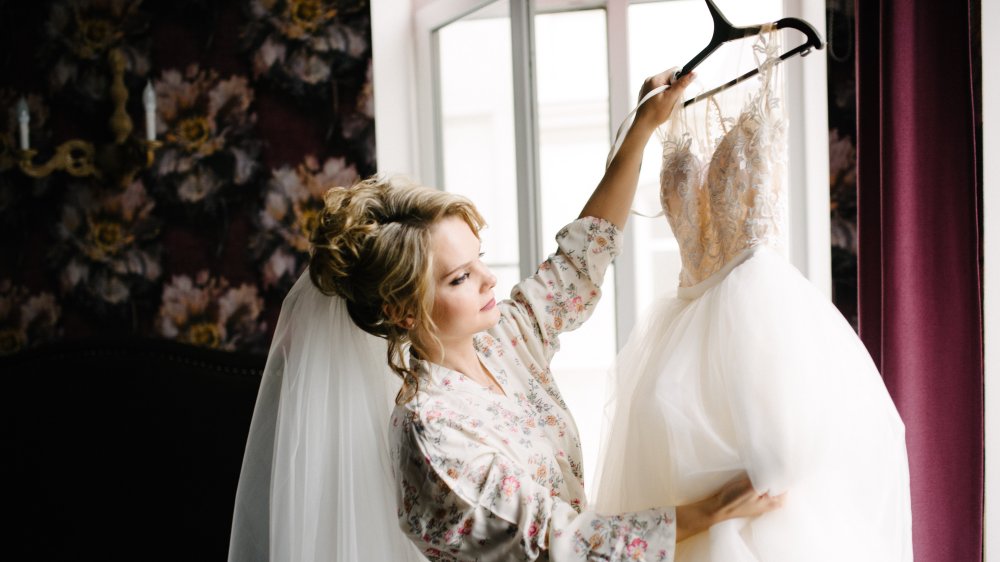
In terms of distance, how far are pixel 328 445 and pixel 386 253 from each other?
0.33 m

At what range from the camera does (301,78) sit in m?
2.40

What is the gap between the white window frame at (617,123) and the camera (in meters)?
1.65

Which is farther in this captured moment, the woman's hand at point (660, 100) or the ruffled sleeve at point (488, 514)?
the woman's hand at point (660, 100)

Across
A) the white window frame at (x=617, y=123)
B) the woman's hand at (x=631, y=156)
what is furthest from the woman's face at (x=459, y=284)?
the white window frame at (x=617, y=123)

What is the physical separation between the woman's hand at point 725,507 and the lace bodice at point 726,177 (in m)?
0.31

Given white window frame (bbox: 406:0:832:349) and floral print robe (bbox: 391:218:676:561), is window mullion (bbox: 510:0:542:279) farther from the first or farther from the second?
floral print robe (bbox: 391:218:676:561)

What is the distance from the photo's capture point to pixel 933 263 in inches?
51.4

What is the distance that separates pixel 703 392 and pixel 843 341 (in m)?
0.18

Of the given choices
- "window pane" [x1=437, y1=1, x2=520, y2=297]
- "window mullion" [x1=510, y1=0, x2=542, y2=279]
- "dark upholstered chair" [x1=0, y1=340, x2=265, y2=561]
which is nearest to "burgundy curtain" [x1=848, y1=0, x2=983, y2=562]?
"window mullion" [x1=510, y1=0, x2=542, y2=279]

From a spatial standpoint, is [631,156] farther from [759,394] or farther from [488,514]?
[488,514]

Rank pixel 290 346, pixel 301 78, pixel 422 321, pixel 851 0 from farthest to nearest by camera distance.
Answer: pixel 301 78, pixel 851 0, pixel 290 346, pixel 422 321

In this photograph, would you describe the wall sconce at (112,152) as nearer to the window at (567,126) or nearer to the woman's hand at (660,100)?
the window at (567,126)

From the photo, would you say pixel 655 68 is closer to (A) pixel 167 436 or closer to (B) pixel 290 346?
(B) pixel 290 346

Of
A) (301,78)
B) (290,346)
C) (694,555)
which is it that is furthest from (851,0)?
(301,78)
